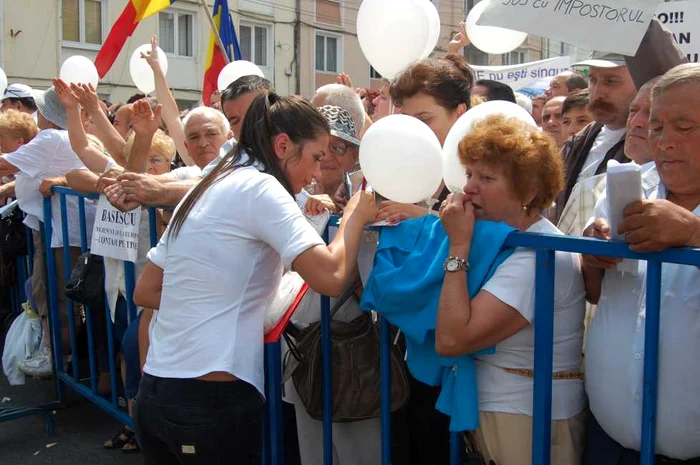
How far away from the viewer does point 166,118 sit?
516 cm

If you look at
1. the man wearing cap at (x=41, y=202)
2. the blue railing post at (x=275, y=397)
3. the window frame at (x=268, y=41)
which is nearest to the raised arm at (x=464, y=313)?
the blue railing post at (x=275, y=397)

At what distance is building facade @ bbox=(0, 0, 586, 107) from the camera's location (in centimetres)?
2008

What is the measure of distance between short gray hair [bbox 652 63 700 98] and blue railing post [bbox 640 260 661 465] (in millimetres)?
520

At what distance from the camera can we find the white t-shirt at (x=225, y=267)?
234 centimetres

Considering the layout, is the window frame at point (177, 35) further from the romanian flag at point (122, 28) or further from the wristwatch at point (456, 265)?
the wristwatch at point (456, 265)

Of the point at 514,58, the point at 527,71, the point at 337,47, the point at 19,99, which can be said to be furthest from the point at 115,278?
the point at 514,58

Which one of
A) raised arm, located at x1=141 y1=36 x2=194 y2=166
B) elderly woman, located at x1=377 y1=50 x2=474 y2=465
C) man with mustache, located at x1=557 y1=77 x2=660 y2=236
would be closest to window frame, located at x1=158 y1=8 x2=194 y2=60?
raised arm, located at x1=141 y1=36 x2=194 y2=166

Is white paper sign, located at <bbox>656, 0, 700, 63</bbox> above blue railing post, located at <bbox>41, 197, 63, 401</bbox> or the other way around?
above

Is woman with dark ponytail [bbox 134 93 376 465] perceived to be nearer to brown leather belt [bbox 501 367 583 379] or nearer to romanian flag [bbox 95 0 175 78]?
brown leather belt [bbox 501 367 583 379]

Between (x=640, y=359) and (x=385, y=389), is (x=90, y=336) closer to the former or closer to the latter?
(x=385, y=389)

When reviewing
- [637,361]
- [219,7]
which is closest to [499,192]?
[637,361]

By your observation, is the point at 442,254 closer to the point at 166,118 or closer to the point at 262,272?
the point at 262,272

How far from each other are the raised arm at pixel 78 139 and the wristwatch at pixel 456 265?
9.21ft

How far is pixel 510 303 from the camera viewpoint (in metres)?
2.06
